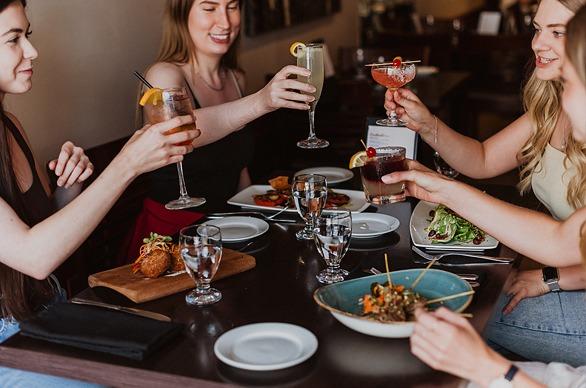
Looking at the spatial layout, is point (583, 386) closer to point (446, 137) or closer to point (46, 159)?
point (446, 137)

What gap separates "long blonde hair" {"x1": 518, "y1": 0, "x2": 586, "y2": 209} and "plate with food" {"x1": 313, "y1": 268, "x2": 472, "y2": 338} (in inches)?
27.7

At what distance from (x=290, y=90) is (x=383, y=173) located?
577 millimetres

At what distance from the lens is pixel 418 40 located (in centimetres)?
593

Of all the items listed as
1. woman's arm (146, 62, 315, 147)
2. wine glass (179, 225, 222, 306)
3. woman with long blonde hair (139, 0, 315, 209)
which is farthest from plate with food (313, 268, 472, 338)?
woman with long blonde hair (139, 0, 315, 209)

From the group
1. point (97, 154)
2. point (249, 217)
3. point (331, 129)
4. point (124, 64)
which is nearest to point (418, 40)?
point (331, 129)

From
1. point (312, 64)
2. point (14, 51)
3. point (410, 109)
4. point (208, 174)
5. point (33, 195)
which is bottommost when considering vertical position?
point (208, 174)

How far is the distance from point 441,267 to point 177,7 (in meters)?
1.57

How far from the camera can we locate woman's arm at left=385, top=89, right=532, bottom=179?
8.20 feet

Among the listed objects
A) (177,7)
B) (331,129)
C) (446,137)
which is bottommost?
(331,129)

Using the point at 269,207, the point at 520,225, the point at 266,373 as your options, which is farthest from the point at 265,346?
the point at 269,207

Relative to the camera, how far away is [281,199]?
2.46 m

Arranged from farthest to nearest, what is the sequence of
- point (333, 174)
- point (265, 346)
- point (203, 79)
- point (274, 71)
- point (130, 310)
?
1. point (274, 71)
2. point (203, 79)
3. point (333, 174)
4. point (130, 310)
5. point (265, 346)

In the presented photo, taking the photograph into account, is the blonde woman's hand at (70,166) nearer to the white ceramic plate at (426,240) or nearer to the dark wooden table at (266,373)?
the dark wooden table at (266,373)

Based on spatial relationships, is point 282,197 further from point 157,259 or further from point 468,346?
point 468,346
